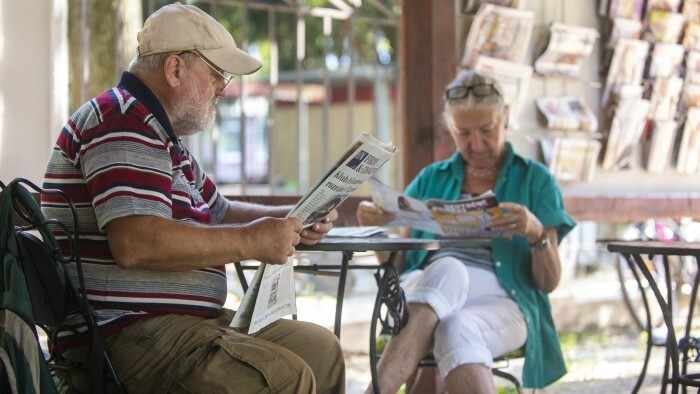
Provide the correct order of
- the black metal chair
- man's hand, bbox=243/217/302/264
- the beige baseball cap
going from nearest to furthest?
the black metal chair
man's hand, bbox=243/217/302/264
the beige baseball cap

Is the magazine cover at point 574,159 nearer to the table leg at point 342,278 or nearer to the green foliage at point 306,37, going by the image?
the table leg at point 342,278

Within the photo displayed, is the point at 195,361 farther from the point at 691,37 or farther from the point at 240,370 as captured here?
the point at 691,37

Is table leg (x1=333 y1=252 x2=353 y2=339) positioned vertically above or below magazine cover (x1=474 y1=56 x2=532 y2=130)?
below

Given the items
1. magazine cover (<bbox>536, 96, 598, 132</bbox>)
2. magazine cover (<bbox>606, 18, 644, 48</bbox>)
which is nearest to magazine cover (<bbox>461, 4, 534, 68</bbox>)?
magazine cover (<bbox>536, 96, 598, 132</bbox>)

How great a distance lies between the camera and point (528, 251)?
11.4 feet

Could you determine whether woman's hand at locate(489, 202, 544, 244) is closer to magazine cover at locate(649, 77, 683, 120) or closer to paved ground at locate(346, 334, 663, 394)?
paved ground at locate(346, 334, 663, 394)

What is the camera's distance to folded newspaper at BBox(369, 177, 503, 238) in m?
3.16

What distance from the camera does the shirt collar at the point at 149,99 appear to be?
2324mm

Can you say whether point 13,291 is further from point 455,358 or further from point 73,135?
point 455,358

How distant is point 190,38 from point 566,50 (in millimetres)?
3235

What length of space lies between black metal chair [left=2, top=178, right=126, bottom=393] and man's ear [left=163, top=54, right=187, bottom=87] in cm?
40

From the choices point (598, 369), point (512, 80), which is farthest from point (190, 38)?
point (598, 369)

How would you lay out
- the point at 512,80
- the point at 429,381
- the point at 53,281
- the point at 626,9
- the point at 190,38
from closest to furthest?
the point at 53,281, the point at 190,38, the point at 429,381, the point at 512,80, the point at 626,9

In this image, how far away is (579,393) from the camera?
462 centimetres
